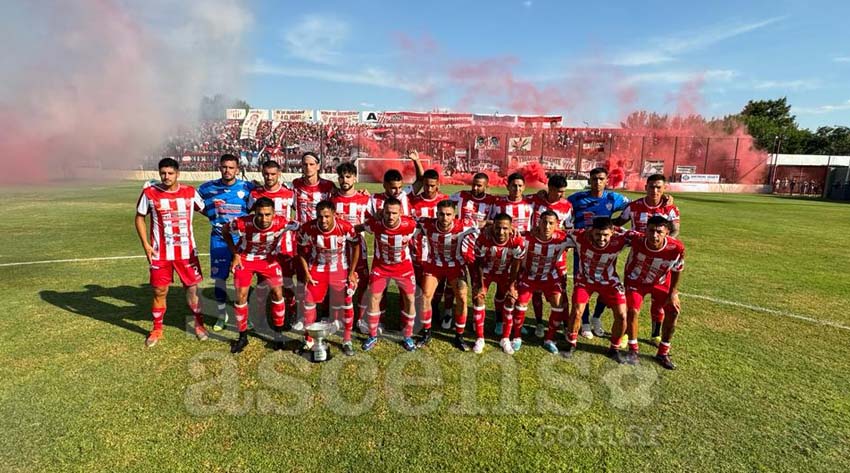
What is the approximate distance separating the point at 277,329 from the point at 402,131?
4165cm

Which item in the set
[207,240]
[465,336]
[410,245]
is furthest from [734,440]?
[207,240]

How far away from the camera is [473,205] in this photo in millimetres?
5789

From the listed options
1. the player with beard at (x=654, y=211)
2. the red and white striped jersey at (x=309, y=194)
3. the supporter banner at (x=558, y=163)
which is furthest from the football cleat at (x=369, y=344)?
the supporter banner at (x=558, y=163)

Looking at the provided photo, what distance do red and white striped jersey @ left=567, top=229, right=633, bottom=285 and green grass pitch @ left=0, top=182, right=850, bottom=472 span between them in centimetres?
85

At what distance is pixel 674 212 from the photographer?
17.8ft

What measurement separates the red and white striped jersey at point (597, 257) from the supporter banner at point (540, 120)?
141 feet

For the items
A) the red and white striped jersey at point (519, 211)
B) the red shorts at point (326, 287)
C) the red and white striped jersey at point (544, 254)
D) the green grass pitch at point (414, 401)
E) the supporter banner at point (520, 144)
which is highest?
the supporter banner at point (520, 144)

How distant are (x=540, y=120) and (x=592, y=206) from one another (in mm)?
42654

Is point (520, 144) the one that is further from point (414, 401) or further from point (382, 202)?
point (414, 401)

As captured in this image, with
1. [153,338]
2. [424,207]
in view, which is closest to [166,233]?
[153,338]

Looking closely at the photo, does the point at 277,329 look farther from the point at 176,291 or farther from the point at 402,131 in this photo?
the point at 402,131

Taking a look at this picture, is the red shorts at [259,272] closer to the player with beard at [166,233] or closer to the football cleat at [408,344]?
the player with beard at [166,233]

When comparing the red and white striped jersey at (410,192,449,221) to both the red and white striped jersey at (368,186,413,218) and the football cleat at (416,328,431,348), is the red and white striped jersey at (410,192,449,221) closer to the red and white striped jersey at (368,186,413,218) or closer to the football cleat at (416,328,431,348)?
the red and white striped jersey at (368,186,413,218)

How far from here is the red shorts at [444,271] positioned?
5.15 metres
